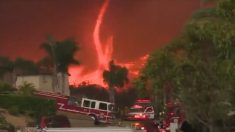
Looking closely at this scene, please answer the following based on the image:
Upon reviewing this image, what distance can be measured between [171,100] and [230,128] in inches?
266

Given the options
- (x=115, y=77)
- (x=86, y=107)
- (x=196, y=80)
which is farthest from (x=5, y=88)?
(x=196, y=80)

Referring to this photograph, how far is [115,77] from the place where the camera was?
Result: 92.6 meters

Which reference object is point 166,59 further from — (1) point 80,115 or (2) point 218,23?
(1) point 80,115

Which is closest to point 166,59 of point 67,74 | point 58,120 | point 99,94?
point 58,120

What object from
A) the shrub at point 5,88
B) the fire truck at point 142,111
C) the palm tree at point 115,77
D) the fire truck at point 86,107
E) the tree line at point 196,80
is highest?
the palm tree at point 115,77

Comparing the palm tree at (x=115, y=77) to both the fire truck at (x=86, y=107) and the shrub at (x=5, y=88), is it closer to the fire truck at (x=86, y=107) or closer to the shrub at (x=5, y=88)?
the shrub at (x=5, y=88)

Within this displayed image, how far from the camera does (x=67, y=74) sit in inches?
3228

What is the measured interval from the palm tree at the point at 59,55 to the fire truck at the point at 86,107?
721 inches

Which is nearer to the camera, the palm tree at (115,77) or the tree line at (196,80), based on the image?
the tree line at (196,80)

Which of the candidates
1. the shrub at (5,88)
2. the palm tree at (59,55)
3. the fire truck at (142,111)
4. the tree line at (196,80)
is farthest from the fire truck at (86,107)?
the tree line at (196,80)

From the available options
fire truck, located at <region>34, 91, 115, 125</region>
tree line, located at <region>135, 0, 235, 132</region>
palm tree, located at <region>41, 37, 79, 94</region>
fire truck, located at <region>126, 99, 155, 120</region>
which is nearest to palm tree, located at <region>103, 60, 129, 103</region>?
palm tree, located at <region>41, 37, 79, 94</region>

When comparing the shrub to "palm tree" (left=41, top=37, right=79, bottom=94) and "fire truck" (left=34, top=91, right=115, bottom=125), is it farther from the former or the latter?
"palm tree" (left=41, top=37, right=79, bottom=94)

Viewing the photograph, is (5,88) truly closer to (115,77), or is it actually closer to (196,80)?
(115,77)

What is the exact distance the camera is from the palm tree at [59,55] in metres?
79.3
